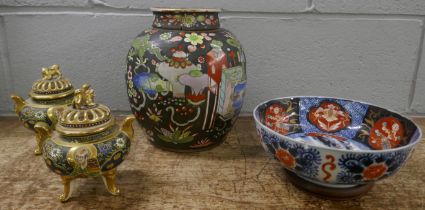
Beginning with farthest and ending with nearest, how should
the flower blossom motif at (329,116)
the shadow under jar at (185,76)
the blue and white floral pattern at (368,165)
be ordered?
the flower blossom motif at (329,116)
the shadow under jar at (185,76)
the blue and white floral pattern at (368,165)

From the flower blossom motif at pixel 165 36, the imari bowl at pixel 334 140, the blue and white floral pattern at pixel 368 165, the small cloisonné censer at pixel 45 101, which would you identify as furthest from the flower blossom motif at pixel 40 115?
the blue and white floral pattern at pixel 368 165

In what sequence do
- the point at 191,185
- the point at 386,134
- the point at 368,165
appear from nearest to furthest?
the point at 368,165
the point at 191,185
the point at 386,134

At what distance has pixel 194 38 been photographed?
0.72 meters

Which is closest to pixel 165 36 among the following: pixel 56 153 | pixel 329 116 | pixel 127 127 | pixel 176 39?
pixel 176 39

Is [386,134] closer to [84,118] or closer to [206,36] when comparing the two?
[206,36]

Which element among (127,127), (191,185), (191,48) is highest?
(191,48)

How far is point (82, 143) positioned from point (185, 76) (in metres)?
0.24

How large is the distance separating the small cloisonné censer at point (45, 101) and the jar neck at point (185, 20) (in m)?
0.25

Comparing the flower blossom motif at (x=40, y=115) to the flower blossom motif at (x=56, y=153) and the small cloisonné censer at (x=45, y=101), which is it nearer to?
the small cloisonné censer at (x=45, y=101)

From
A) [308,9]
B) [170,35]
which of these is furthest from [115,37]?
[308,9]

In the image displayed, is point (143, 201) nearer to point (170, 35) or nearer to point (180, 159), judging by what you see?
point (180, 159)

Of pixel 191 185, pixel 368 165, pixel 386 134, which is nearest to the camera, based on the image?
pixel 368 165

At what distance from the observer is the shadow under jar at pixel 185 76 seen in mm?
710

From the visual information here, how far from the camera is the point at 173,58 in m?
0.71
